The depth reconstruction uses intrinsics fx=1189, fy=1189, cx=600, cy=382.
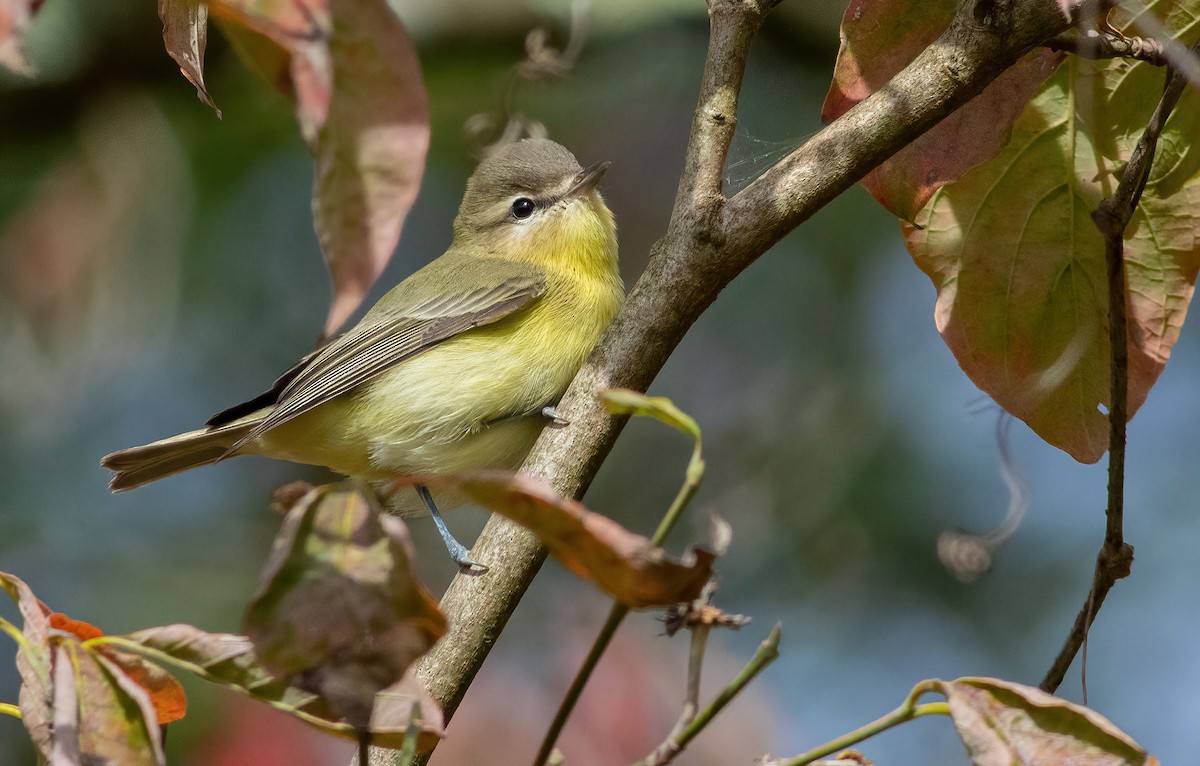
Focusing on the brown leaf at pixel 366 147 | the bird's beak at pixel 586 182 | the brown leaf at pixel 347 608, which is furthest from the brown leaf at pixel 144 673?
the bird's beak at pixel 586 182

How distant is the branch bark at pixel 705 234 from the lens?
183cm

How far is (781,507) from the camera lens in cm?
585

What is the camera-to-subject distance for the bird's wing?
3.55 m

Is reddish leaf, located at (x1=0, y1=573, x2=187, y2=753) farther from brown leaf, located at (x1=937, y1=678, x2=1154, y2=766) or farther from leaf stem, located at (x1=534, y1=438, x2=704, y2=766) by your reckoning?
brown leaf, located at (x1=937, y1=678, x2=1154, y2=766)

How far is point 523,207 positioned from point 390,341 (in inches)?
31.9

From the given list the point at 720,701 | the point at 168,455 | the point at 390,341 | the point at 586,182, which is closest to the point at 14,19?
the point at 720,701

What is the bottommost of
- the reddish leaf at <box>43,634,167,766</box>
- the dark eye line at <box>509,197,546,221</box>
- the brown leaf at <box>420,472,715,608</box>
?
the reddish leaf at <box>43,634,167,766</box>

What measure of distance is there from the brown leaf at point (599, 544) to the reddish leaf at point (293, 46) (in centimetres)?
36

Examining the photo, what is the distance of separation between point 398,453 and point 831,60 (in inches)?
130

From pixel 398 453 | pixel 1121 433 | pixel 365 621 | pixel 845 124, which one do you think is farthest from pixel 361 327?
pixel 365 621

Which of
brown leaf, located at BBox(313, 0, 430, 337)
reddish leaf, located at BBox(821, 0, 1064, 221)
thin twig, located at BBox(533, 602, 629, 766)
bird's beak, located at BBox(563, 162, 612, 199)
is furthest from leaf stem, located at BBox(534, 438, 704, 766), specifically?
bird's beak, located at BBox(563, 162, 612, 199)

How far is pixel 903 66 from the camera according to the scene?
2121mm

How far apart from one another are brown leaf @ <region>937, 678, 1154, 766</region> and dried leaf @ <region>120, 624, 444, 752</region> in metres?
0.58

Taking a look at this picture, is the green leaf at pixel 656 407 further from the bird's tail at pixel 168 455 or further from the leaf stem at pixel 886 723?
the bird's tail at pixel 168 455
